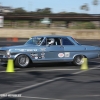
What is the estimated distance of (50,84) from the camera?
34.4 feet

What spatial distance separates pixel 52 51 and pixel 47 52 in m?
0.24

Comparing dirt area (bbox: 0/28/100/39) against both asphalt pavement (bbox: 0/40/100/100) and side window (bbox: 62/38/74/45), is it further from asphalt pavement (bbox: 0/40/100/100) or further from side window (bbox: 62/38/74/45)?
asphalt pavement (bbox: 0/40/100/100)

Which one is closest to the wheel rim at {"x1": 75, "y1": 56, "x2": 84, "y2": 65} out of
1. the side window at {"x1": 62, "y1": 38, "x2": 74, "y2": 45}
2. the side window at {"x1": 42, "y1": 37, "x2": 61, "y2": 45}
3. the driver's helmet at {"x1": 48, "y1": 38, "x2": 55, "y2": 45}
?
the side window at {"x1": 62, "y1": 38, "x2": 74, "y2": 45}

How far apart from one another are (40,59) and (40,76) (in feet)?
8.31

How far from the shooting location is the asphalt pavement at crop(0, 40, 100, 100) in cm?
865

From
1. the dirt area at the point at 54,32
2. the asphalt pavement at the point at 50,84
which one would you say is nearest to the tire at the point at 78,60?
the asphalt pavement at the point at 50,84

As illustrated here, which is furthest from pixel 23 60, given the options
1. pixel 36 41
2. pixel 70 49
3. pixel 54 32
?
pixel 54 32

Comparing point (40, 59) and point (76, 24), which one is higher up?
point (76, 24)

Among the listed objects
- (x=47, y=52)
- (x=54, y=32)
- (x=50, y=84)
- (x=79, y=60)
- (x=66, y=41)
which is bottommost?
(x=50, y=84)

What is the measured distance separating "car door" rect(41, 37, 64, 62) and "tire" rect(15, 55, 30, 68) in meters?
0.72

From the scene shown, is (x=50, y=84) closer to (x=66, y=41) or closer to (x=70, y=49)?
(x=70, y=49)

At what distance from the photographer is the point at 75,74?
510 inches

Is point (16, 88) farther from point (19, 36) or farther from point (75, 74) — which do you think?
point (19, 36)

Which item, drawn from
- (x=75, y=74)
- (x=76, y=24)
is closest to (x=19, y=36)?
(x=76, y=24)
